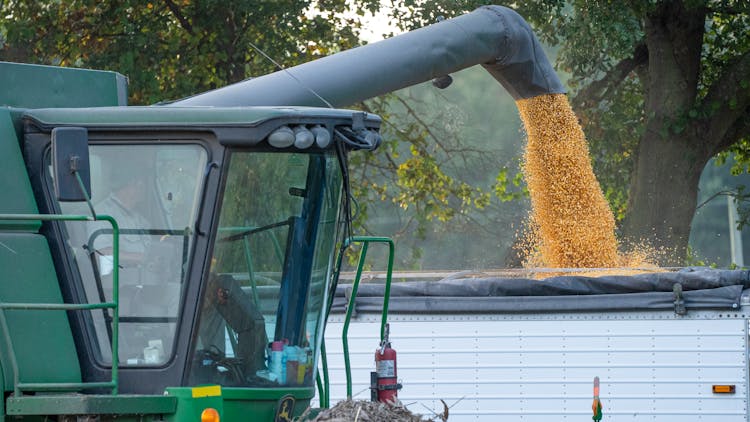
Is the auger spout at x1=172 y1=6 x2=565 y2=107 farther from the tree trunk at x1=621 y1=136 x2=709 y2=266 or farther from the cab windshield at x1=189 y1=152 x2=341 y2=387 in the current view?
the tree trunk at x1=621 y1=136 x2=709 y2=266

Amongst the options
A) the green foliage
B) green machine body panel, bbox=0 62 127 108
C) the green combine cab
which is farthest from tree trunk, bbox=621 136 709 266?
the green combine cab

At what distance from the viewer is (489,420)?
25.9 feet

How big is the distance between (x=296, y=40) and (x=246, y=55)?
75cm

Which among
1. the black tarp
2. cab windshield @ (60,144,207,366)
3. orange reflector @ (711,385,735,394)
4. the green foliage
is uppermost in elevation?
the green foliage

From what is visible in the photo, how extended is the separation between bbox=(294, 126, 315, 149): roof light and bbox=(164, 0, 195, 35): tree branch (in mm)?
11658

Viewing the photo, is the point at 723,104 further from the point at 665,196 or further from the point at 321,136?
the point at 321,136

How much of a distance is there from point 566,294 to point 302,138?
347 cm

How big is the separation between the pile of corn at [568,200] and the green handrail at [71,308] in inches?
243

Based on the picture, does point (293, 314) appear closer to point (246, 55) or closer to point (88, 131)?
point (88, 131)

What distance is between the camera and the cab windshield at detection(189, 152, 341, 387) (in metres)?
5.15

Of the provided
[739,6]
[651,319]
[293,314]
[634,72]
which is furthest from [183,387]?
[634,72]

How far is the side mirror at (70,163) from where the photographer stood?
4.65m

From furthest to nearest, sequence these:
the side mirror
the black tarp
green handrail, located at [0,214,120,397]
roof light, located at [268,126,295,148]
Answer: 1. the black tarp
2. roof light, located at [268,126,295,148]
3. green handrail, located at [0,214,120,397]
4. the side mirror

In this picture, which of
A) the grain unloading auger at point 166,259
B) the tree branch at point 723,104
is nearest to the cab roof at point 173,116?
the grain unloading auger at point 166,259
